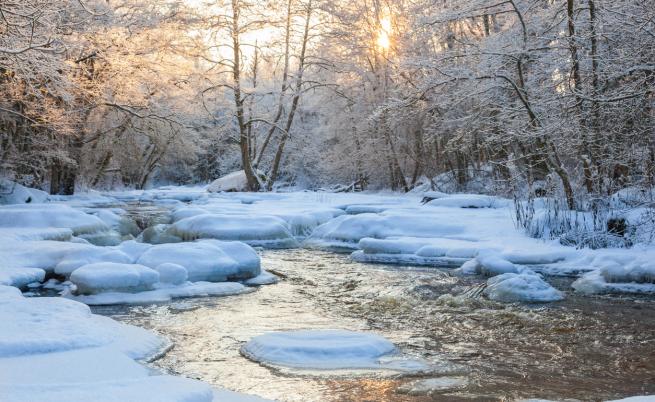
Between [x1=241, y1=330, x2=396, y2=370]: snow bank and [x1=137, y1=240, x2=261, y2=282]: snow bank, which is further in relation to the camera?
[x1=137, y1=240, x2=261, y2=282]: snow bank

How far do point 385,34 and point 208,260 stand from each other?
18518 millimetres

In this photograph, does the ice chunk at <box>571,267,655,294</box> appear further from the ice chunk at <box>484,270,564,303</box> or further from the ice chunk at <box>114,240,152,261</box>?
the ice chunk at <box>114,240,152,261</box>

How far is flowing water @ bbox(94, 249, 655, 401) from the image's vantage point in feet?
15.6

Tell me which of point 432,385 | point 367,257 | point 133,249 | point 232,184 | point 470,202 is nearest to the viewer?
point 432,385

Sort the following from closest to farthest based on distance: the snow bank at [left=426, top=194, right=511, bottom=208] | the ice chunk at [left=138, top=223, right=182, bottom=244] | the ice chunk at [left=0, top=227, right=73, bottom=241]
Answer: the ice chunk at [left=0, top=227, right=73, bottom=241]
the ice chunk at [left=138, top=223, right=182, bottom=244]
the snow bank at [left=426, top=194, right=511, bottom=208]

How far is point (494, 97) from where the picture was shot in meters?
15.2

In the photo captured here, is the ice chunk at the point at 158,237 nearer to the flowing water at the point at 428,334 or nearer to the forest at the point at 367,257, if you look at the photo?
the forest at the point at 367,257

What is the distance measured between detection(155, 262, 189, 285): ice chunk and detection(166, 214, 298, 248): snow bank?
4166mm

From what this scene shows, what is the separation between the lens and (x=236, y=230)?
518 inches

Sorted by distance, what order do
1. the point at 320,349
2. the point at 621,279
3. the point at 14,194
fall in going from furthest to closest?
1. the point at 14,194
2. the point at 621,279
3. the point at 320,349

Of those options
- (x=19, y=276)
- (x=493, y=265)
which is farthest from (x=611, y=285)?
(x=19, y=276)

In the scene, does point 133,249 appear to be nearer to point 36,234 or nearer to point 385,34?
point 36,234

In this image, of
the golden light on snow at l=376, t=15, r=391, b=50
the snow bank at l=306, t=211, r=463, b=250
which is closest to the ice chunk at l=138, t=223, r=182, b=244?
the snow bank at l=306, t=211, r=463, b=250

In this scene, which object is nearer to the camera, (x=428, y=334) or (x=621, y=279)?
(x=428, y=334)
